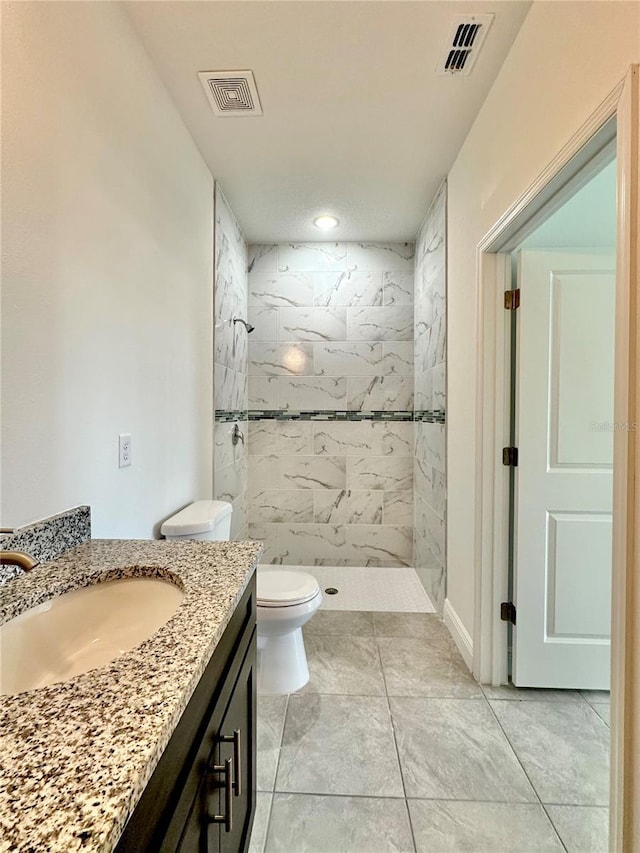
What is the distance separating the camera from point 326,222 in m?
2.88

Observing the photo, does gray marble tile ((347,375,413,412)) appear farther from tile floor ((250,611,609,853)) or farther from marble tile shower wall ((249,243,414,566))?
tile floor ((250,611,609,853))

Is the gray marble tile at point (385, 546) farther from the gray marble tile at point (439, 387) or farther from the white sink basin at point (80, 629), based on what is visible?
the white sink basin at point (80, 629)

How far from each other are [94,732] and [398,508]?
2928 mm

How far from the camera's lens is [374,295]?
3.23 m

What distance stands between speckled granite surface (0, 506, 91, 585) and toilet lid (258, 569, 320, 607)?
2.67 ft

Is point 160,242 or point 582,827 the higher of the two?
point 160,242

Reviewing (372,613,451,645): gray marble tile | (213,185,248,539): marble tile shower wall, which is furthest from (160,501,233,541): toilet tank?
(372,613,451,645): gray marble tile

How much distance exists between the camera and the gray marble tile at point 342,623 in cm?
226

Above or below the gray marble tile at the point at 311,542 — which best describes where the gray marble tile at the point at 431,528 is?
above

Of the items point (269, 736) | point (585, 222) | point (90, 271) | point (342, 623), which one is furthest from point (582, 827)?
point (90, 271)

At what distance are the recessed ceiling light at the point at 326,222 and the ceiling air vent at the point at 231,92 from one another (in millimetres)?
1022

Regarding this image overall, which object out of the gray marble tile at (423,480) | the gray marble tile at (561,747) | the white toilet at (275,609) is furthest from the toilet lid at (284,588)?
the gray marble tile at (423,480)

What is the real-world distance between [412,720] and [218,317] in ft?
7.26

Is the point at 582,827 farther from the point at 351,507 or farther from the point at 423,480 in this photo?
the point at 351,507
